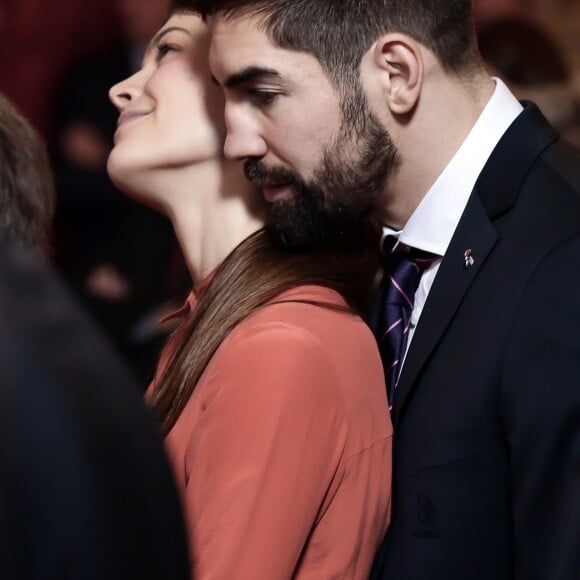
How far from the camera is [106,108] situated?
3.17 metres

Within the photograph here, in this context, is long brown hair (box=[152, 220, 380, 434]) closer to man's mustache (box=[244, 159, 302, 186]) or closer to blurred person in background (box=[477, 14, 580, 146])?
man's mustache (box=[244, 159, 302, 186])

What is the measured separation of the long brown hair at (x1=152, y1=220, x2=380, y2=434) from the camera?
4.68 ft

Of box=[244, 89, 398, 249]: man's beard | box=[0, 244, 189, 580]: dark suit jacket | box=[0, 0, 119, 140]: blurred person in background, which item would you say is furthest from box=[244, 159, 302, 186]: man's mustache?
box=[0, 0, 119, 140]: blurred person in background

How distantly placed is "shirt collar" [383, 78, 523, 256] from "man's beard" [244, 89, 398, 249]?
0.07m

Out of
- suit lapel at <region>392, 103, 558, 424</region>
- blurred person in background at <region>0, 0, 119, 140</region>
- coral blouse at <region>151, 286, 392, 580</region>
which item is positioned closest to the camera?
coral blouse at <region>151, 286, 392, 580</region>

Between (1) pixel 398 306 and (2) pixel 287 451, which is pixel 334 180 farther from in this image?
(2) pixel 287 451

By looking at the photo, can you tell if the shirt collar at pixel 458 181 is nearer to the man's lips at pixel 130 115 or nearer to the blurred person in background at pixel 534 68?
the man's lips at pixel 130 115

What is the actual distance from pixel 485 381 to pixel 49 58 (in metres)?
2.42

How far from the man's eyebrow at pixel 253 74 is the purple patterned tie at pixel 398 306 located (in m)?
0.31

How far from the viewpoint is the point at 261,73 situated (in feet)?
4.77

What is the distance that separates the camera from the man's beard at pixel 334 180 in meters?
1.50

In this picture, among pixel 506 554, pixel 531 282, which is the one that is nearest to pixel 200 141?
pixel 531 282

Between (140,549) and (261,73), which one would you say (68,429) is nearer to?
(140,549)

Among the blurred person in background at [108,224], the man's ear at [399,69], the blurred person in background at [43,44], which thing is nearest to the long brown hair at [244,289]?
the man's ear at [399,69]
